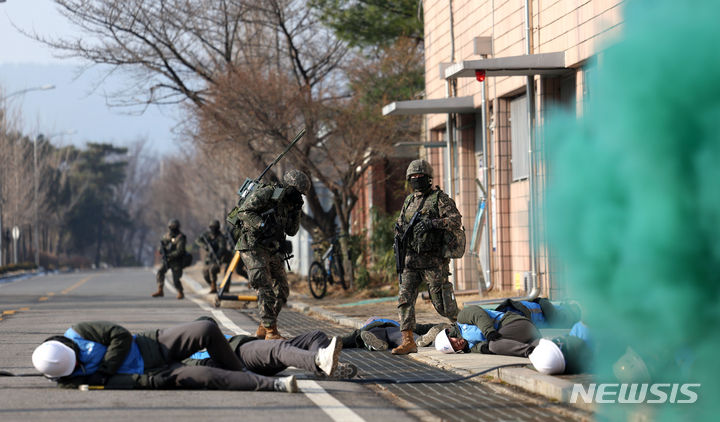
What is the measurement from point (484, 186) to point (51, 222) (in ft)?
220

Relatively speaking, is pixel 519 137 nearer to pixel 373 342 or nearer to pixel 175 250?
pixel 373 342

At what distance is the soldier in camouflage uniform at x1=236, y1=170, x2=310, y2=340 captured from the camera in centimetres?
1161

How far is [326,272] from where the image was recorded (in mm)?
21078

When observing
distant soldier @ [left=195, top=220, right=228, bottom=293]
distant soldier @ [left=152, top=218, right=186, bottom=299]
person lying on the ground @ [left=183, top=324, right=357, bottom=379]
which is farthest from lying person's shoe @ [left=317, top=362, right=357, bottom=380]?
distant soldier @ [left=195, top=220, right=228, bottom=293]

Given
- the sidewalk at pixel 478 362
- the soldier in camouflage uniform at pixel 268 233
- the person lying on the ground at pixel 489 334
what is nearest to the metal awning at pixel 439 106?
the sidewalk at pixel 478 362

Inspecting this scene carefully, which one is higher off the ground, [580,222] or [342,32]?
[342,32]

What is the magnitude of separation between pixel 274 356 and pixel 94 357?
56.0 inches

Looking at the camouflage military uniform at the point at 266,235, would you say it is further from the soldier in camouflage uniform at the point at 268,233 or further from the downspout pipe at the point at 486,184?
the downspout pipe at the point at 486,184

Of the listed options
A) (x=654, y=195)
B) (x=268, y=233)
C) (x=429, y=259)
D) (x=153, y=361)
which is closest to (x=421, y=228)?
(x=429, y=259)

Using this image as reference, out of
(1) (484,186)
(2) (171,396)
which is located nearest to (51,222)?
(1) (484,186)

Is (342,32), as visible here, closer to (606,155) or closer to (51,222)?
(606,155)

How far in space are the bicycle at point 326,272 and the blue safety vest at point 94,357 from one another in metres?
12.9

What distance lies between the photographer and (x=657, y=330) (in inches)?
186

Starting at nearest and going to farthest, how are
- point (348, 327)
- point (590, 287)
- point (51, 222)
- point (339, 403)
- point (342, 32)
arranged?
point (590, 287), point (339, 403), point (348, 327), point (342, 32), point (51, 222)
